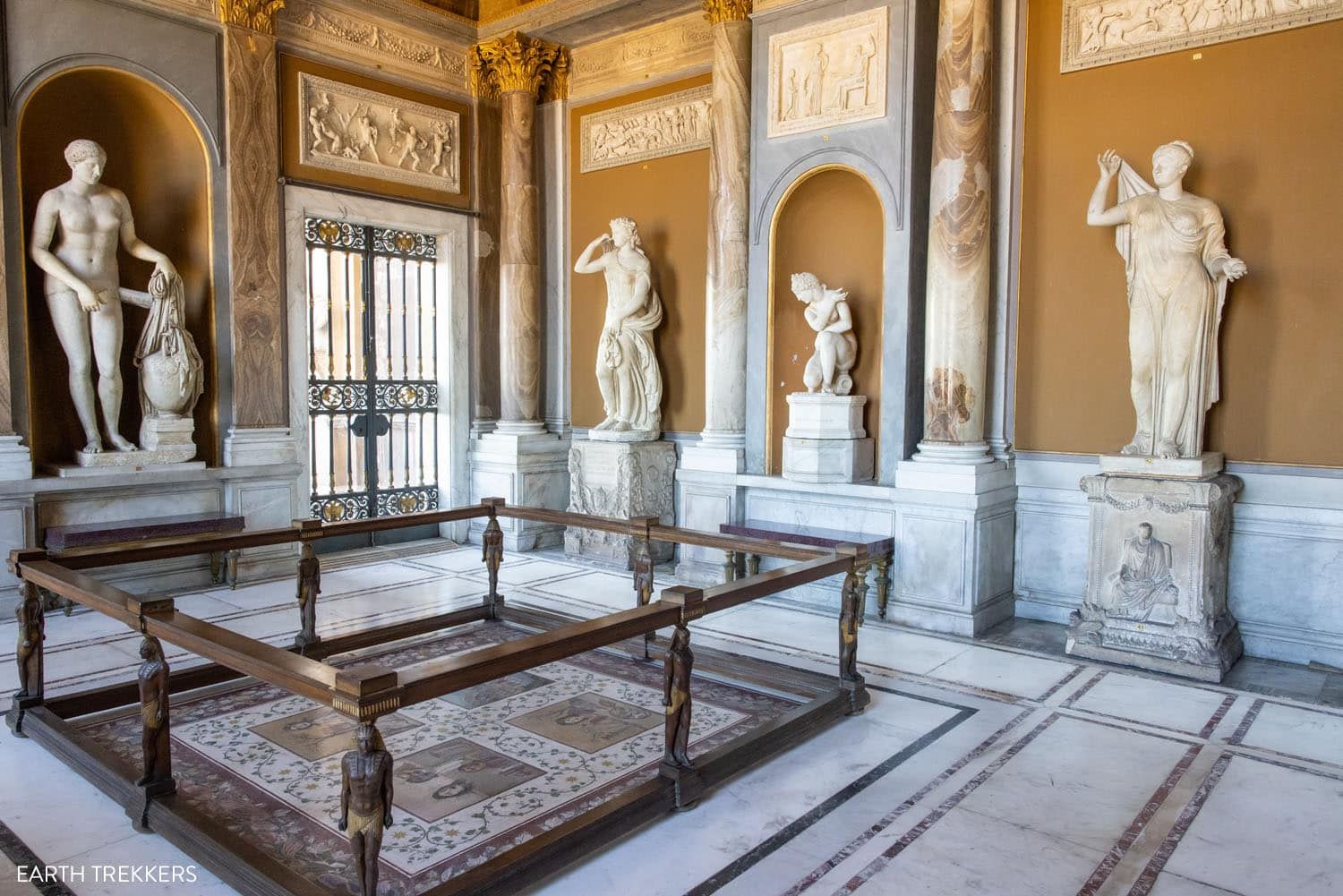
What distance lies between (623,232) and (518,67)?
237 centimetres

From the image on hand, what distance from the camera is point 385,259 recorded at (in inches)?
356

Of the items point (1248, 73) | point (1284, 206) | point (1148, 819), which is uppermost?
point (1248, 73)

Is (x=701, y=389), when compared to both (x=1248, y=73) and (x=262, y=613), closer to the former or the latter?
(x=262, y=613)

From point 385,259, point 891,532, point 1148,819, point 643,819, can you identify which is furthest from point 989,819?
point 385,259

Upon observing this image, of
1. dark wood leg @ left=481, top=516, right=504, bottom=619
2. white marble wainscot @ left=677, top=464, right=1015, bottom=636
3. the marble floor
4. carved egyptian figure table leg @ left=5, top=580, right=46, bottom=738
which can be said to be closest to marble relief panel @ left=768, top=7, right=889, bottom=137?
white marble wainscot @ left=677, top=464, right=1015, bottom=636

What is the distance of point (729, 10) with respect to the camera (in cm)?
762

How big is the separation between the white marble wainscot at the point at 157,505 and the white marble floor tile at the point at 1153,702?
21.1 ft

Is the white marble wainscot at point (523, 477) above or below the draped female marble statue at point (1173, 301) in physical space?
below

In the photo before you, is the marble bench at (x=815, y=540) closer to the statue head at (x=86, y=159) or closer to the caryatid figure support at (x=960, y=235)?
the caryatid figure support at (x=960, y=235)

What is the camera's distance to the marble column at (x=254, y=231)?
7.64 meters

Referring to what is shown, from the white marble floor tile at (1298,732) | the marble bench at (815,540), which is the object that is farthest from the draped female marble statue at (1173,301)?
the marble bench at (815,540)

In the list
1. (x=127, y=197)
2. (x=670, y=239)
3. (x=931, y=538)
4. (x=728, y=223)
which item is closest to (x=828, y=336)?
(x=728, y=223)

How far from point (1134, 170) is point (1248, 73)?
81 centimetres

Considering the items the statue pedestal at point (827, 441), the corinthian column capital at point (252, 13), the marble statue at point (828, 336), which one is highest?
the corinthian column capital at point (252, 13)
